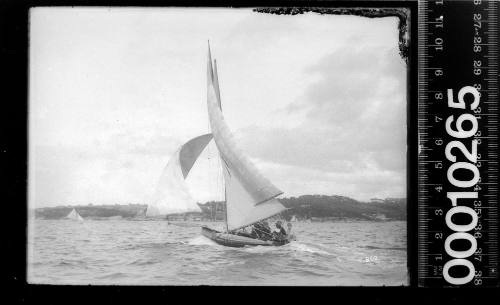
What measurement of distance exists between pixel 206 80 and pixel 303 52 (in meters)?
0.60

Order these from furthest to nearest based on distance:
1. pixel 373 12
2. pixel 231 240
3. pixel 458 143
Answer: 1. pixel 231 240
2. pixel 373 12
3. pixel 458 143

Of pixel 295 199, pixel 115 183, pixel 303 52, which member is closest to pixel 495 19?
pixel 303 52

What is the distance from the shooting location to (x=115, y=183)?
3.73 meters

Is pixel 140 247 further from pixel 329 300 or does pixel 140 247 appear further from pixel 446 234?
pixel 446 234

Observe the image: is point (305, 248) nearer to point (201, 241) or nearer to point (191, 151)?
point (201, 241)

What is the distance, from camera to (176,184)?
3.70m

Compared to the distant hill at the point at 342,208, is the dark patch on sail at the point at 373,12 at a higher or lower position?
higher

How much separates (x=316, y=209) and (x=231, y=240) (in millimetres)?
559

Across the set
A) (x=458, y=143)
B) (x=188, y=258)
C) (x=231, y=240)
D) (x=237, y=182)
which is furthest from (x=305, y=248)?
(x=458, y=143)

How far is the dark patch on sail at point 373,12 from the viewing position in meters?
3.67

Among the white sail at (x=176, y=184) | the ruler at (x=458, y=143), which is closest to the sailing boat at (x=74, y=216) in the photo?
the white sail at (x=176, y=184)

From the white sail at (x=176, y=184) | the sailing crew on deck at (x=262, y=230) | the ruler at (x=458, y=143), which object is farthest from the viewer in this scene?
the sailing crew on deck at (x=262, y=230)

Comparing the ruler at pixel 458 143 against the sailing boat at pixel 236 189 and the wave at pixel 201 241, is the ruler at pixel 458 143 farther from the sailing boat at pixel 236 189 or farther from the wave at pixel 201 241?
the wave at pixel 201 241

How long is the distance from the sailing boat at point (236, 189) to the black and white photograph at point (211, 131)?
0.7 inches
